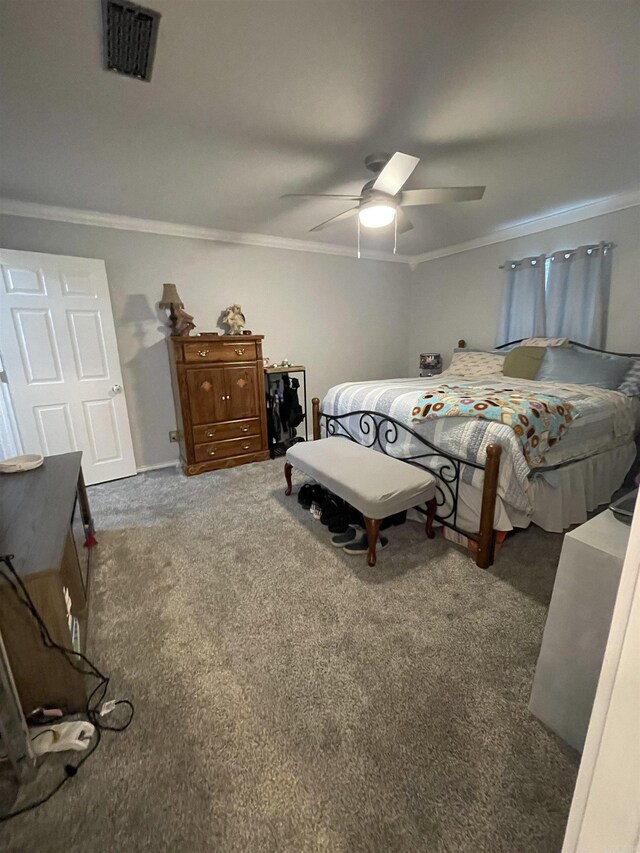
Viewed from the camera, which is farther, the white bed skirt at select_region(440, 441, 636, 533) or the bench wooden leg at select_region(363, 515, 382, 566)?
A: the white bed skirt at select_region(440, 441, 636, 533)

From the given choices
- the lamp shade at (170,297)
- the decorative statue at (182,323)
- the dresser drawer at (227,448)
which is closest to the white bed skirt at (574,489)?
the dresser drawer at (227,448)

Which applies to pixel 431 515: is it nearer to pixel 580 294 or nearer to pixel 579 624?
pixel 579 624

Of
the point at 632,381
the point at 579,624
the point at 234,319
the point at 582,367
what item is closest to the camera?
the point at 579,624

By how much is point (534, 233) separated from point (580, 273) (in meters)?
0.67

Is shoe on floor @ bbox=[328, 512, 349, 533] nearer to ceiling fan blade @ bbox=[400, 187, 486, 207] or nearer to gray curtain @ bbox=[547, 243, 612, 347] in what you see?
ceiling fan blade @ bbox=[400, 187, 486, 207]

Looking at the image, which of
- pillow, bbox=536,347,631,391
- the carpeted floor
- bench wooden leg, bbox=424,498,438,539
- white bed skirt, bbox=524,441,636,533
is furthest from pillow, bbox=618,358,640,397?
bench wooden leg, bbox=424,498,438,539

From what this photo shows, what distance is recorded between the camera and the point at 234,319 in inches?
142

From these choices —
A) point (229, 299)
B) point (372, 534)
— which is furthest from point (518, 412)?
point (229, 299)

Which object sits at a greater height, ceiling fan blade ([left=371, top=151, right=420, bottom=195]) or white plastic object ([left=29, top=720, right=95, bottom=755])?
ceiling fan blade ([left=371, top=151, right=420, bottom=195])

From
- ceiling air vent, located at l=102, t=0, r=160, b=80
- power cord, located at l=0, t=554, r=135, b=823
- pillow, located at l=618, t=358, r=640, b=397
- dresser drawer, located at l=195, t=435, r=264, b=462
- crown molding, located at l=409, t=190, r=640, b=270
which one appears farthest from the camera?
dresser drawer, located at l=195, t=435, r=264, b=462

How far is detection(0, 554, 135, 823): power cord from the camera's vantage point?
1056 millimetres

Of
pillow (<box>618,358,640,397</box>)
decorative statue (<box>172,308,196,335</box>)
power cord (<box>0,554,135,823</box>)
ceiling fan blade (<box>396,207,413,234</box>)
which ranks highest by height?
ceiling fan blade (<box>396,207,413,234</box>)

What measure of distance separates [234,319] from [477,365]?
2675mm

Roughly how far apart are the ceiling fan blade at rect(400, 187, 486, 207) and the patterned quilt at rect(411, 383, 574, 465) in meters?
1.20
